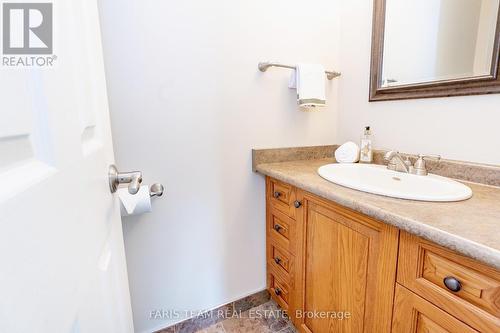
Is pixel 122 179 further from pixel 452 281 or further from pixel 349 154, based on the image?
pixel 349 154

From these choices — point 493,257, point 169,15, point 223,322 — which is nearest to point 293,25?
point 169,15

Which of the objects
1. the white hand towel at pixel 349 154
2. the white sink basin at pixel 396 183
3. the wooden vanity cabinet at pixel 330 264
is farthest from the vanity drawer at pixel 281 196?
the white hand towel at pixel 349 154

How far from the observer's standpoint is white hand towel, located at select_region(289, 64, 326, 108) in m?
1.25

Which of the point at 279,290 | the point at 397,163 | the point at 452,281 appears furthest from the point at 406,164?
the point at 279,290

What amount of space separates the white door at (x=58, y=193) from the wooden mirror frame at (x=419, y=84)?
1184mm

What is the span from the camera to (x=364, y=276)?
80 cm

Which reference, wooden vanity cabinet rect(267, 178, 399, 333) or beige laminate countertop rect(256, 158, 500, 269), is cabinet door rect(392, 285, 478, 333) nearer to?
wooden vanity cabinet rect(267, 178, 399, 333)

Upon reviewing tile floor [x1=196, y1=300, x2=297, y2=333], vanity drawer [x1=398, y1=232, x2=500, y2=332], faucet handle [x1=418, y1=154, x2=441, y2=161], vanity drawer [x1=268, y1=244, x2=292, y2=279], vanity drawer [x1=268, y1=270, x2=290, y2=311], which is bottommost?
tile floor [x1=196, y1=300, x2=297, y2=333]

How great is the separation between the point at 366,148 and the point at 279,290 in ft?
2.89

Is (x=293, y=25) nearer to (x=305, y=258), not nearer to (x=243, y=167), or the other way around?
(x=243, y=167)

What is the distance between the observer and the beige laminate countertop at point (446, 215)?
0.50 metres

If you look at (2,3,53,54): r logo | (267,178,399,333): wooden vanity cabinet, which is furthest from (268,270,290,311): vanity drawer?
(2,3,53,54): r logo

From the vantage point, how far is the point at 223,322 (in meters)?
1.34

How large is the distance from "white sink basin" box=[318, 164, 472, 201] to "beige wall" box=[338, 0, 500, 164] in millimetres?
153
